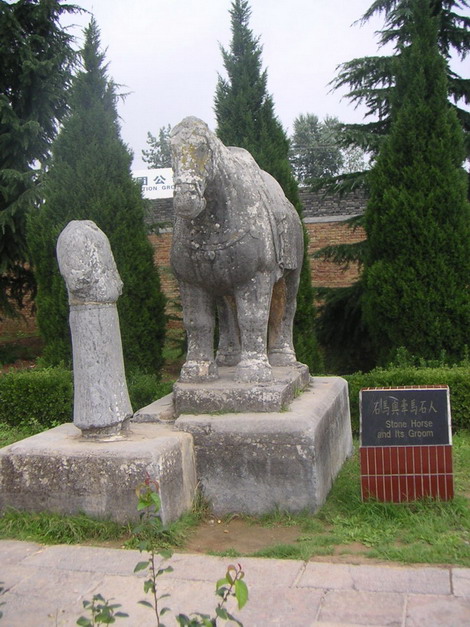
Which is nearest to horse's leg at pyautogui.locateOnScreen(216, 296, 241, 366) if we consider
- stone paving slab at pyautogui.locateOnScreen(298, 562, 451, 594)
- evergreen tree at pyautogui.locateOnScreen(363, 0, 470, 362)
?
stone paving slab at pyautogui.locateOnScreen(298, 562, 451, 594)

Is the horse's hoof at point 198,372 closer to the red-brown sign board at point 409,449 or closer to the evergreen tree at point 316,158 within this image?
the red-brown sign board at point 409,449

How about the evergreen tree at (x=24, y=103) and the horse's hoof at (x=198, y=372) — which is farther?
the evergreen tree at (x=24, y=103)

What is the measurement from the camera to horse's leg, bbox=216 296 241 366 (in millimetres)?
5512

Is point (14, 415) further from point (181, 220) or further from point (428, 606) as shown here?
point (428, 606)

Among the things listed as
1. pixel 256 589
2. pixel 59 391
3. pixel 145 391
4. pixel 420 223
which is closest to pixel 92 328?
pixel 256 589

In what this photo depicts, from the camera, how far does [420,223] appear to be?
866 cm

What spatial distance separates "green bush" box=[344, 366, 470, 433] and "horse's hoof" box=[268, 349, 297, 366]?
7.42ft

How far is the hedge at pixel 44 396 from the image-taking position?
768cm

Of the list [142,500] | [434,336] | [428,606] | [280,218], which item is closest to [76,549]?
[142,500]

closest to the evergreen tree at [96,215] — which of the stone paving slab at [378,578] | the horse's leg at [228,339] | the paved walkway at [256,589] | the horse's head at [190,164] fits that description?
the horse's leg at [228,339]

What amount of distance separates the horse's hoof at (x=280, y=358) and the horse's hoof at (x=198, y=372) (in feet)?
3.13

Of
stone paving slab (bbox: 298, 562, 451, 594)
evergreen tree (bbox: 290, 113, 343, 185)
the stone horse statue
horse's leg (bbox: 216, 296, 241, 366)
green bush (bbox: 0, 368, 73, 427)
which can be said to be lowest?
stone paving slab (bbox: 298, 562, 451, 594)

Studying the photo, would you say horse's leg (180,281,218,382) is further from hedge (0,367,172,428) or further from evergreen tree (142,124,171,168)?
evergreen tree (142,124,171,168)

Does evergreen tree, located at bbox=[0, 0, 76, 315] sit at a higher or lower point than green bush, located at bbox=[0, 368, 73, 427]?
higher
